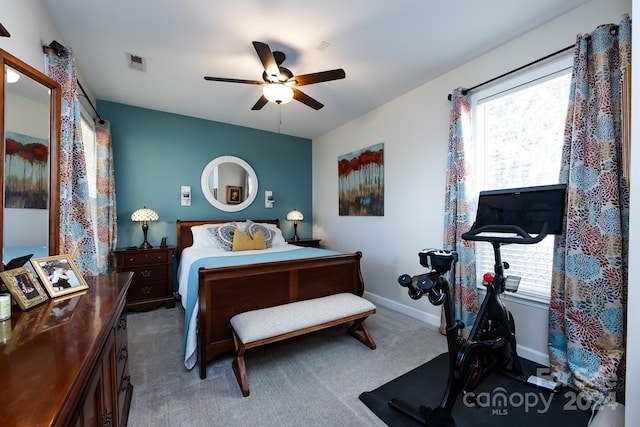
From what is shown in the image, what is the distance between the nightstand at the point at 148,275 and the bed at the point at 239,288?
3.92 feet

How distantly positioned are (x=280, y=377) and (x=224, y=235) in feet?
7.11

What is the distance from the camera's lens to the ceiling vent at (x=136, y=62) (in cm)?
261

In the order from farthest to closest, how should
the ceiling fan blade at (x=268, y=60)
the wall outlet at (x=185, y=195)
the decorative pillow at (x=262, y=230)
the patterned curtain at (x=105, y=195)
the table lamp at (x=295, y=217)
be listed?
1. the table lamp at (x=295, y=217)
2. the wall outlet at (x=185, y=195)
3. the decorative pillow at (x=262, y=230)
4. the patterned curtain at (x=105, y=195)
5. the ceiling fan blade at (x=268, y=60)

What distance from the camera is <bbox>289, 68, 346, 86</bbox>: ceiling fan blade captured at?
2.25m

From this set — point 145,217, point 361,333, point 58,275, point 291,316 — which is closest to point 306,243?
point 361,333

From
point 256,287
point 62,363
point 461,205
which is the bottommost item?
point 256,287

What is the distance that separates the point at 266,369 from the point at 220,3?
278 cm

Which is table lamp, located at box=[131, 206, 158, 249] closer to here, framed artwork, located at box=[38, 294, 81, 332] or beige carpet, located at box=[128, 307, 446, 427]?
beige carpet, located at box=[128, 307, 446, 427]

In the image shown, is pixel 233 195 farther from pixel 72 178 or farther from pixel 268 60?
pixel 268 60

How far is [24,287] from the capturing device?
1.13 metres

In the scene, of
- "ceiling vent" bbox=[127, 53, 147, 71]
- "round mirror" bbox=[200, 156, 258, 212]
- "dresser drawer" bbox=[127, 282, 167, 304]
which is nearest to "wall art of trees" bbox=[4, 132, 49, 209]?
"ceiling vent" bbox=[127, 53, 147, 71]

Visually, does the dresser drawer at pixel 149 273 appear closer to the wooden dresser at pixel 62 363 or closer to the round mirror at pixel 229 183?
the round mirror at pixel 229 183

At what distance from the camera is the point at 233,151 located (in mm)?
4477

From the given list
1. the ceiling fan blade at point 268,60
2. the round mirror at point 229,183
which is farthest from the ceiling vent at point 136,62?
the round mirror at point 229,183
